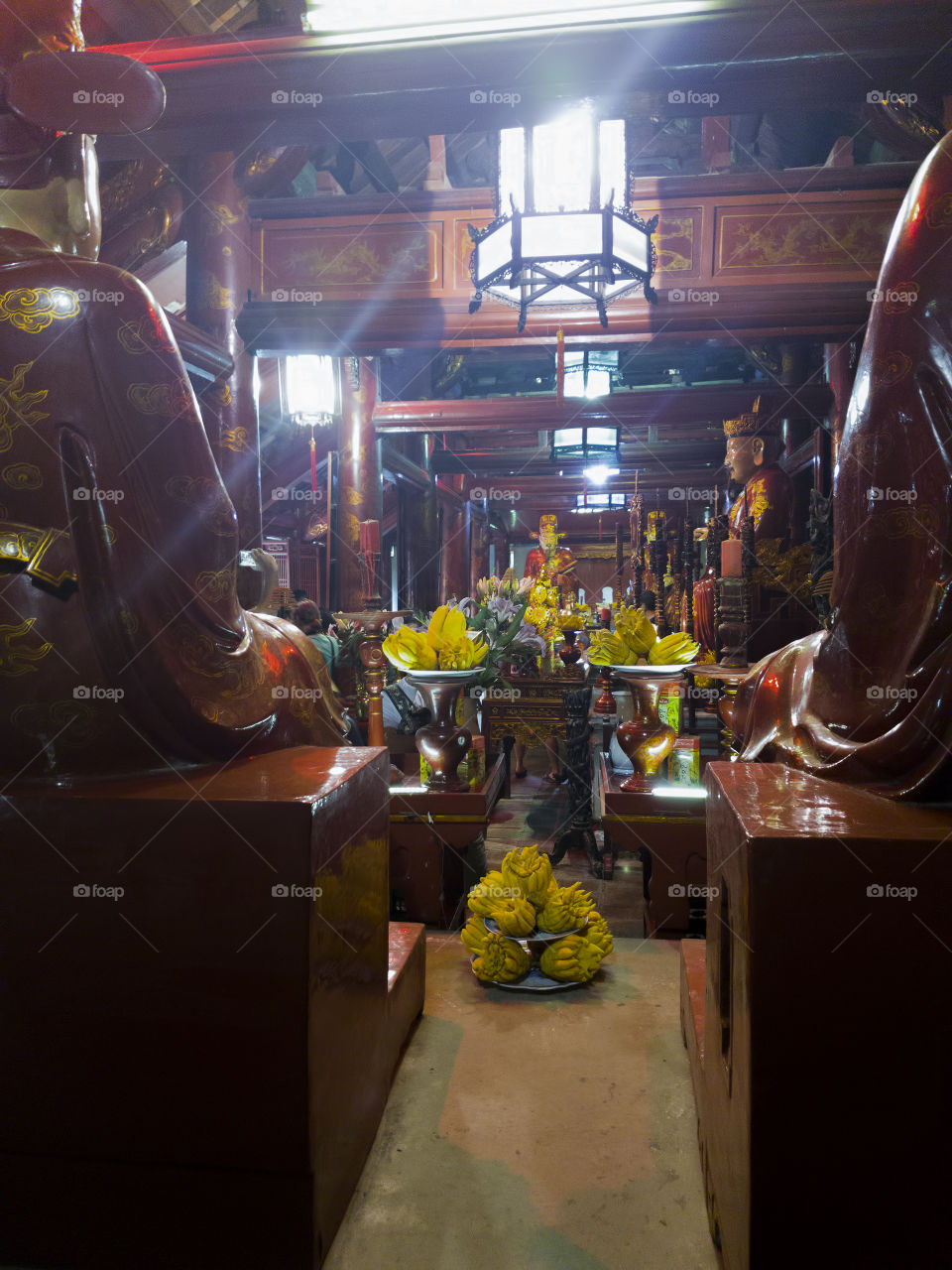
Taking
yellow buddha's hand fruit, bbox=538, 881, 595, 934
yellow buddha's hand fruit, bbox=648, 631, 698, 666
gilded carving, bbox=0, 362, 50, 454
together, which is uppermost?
gilded carving, bbox=0, 362, 50, 454

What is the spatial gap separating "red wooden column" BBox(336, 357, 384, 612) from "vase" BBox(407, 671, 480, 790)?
12.0 ft

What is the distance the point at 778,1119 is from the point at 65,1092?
90 centimetres

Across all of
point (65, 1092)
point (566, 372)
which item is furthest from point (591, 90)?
point (65, 1092)

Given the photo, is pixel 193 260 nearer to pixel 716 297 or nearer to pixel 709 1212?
pixel 716 297

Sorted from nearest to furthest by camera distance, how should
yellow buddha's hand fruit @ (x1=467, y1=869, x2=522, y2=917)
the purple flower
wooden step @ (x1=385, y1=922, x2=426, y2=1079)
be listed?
wooden step @ (x1=385, y1=922, x2=426, y2=1079) → yellow buddha's hand fruit @ (x1=467, y1=869, x2=522, y2=917) → the purple flower

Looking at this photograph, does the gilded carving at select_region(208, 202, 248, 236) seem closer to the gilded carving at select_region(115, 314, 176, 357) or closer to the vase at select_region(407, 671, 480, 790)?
the vase at select_region(407, 671, 480, 790)

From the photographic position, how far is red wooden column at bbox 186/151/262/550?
13.5 ft

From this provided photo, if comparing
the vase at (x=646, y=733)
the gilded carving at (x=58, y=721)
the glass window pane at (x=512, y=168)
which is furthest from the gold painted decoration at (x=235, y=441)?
the gilded carving at (x=58, y=721)

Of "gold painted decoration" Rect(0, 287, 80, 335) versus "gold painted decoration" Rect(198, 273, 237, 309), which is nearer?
"gold painted decoration" Rect(0, 287, 80, 335)

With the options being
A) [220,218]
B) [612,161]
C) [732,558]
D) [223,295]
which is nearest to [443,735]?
[732,558]

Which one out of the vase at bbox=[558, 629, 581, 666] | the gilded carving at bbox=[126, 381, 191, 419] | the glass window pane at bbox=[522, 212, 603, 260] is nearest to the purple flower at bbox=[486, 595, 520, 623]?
the vase at bbox=[558, 629, 581, 666]

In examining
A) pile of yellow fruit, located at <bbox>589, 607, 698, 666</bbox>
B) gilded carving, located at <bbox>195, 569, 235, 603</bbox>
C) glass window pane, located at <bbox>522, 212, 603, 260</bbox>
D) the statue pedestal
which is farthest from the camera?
glass window pane, located at <bbox>522, 212, 603, 260</bbox>

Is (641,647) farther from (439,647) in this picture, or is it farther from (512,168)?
(512,168)

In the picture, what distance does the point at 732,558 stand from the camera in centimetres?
407
